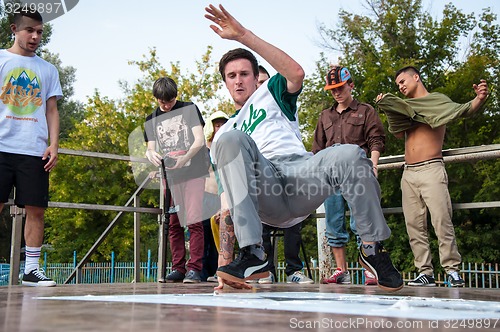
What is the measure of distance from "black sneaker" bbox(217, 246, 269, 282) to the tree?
13.2 metres

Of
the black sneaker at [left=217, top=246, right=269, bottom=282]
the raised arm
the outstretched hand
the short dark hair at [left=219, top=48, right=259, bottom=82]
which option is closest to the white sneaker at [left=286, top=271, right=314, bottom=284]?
the short dark hair at [left=219, top=48, right=259, bottom=82]

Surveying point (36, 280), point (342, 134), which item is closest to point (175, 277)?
point (36, 280)

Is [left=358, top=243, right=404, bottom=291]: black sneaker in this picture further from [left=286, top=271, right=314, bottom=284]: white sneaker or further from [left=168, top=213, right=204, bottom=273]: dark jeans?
[left=168, top=213, right=204, bottom=273]: dark jeans

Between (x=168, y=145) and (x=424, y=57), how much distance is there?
15.2 metres

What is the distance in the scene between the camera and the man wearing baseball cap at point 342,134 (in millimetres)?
A: 4078

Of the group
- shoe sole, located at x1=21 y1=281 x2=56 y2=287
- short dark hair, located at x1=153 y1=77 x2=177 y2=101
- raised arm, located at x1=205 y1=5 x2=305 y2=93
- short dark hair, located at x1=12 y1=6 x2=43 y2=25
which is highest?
short dark hair, located at x1=12 y1=6 x2=43 y2=25

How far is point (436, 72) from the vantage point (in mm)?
17797

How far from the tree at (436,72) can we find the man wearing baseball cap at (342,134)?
36.2 feet

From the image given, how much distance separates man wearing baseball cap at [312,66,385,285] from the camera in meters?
4.08

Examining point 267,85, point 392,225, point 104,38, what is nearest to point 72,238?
point 104,38

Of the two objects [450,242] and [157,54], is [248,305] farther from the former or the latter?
[157,54]

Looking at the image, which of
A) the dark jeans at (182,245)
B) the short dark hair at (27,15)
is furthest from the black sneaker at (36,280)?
the short dark hair at (27,15)

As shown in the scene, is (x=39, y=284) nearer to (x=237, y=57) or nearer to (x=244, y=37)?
(x=237, y=57)

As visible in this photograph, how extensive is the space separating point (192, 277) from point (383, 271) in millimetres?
2087
